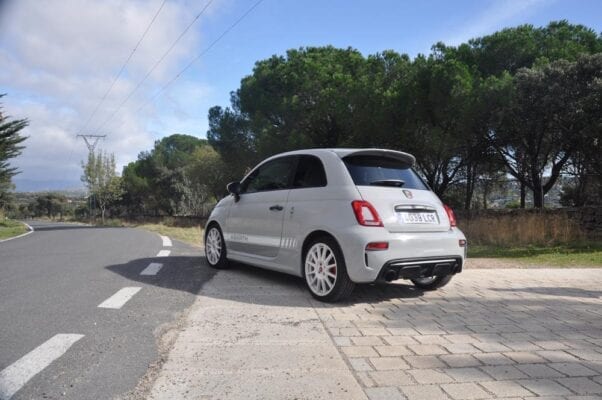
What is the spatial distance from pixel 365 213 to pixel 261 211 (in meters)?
1.87

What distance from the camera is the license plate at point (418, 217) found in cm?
512

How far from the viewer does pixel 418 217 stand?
5254 millimetres

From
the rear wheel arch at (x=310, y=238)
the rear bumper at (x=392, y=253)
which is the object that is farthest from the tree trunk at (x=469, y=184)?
the rear wheel arch at (x=310, y=238)

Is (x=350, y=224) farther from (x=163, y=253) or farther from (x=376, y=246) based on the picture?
(x=163, y=253)

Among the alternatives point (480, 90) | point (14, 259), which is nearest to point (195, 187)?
point (480, 90)

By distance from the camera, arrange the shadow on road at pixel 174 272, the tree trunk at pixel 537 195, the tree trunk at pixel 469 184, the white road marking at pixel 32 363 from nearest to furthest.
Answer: the white road marking at pixel 32 363 < the shadow on road at pixel 174 272 < the tree trunk at pixel 537 195 < the tree trunk at pixel 469 184

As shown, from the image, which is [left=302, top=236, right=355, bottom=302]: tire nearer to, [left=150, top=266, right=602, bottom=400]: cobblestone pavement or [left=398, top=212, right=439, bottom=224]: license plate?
[left=150, top=266, right=602, bottom=400]: cobblestone pavement

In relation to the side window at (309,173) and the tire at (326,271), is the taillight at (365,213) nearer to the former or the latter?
the tire at (326,271)

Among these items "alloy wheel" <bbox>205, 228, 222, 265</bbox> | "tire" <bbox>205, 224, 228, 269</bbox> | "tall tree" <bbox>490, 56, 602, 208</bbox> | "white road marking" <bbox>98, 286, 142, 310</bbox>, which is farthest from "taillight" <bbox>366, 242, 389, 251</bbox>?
"tall tree" <bbox>490, 56, 602, 208</bbox>

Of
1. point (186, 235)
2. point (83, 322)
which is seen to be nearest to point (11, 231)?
point (186, 235)

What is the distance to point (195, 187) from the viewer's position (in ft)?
162

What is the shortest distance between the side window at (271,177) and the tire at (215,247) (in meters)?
0.93

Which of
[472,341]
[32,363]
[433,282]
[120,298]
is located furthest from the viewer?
[433,282]

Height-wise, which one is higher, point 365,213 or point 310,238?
point 365,213
